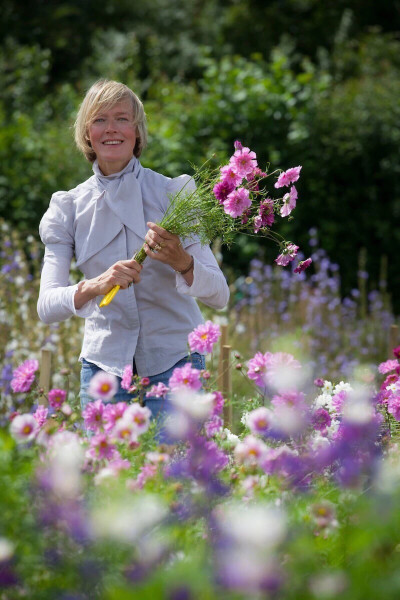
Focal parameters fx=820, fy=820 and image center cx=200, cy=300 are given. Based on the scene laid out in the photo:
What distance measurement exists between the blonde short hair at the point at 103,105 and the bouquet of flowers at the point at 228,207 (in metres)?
0.31

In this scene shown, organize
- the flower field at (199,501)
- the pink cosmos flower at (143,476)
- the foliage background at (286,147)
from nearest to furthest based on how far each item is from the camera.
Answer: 1. the flower field at (199,501)
2. the pink cosmos flower at (143,476)
3. the foliage background at (286,147)

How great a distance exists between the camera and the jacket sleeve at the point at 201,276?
2.36 meters

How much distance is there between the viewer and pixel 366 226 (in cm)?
742

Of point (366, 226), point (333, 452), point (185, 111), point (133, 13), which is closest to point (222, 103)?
point (185, 111)

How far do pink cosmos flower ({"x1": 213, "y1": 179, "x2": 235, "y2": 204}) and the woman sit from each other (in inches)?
5.7

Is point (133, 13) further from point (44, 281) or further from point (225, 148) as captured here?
point (44, 281)

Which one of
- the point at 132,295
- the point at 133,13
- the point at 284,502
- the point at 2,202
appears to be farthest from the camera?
the point at 133,13

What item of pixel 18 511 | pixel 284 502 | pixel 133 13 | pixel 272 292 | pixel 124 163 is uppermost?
pixel 133 13

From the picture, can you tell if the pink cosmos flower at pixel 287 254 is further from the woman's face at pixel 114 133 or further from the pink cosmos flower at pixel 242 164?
the woman's face at pixel 114 133

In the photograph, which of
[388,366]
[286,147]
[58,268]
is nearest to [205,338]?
[58,268]

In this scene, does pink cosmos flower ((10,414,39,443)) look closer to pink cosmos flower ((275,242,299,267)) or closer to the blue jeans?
the blue jeans

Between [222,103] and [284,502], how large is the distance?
6.00 m

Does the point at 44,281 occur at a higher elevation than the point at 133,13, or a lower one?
lower

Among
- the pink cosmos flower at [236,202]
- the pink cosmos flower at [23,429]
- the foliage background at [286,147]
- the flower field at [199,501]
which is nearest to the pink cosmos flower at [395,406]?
the flower field at [199,501]
